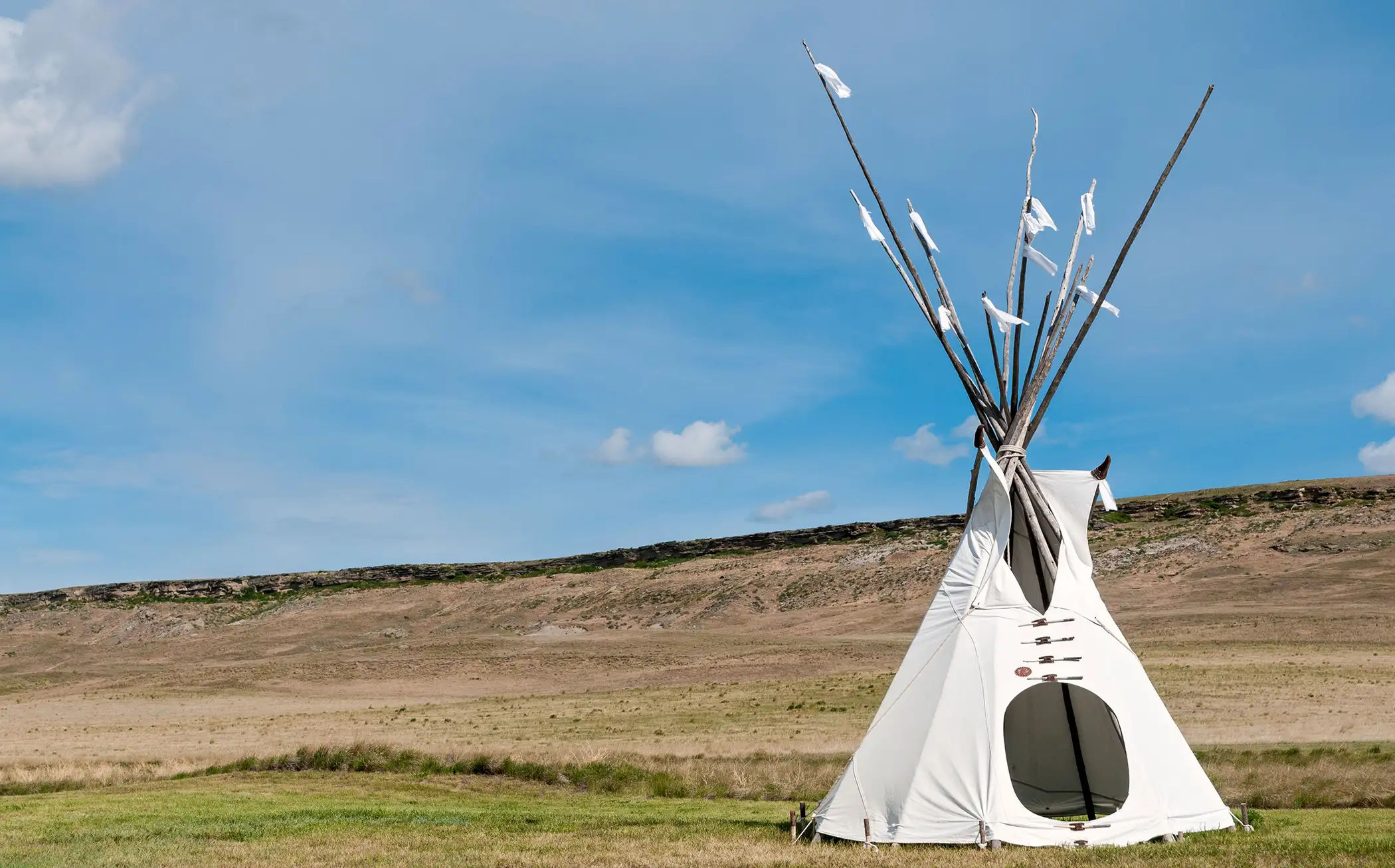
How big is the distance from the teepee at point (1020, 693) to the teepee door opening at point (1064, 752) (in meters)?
0.02

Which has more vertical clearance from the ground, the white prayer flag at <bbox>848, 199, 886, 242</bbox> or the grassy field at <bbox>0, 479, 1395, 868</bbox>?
the white prayer flag at <bbox>848, 199, 886, 242</bbox>

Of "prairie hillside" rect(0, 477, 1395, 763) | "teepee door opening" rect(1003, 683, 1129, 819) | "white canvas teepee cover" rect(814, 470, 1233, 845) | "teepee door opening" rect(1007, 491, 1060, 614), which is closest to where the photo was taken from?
"white canvas teepee cover" rect(814, 470, 1233, 845)

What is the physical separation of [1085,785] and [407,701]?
41580mm

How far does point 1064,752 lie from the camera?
1609 centimetres

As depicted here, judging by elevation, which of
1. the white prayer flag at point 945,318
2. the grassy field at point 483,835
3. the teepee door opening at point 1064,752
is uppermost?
the white prayer flag at point 945,318

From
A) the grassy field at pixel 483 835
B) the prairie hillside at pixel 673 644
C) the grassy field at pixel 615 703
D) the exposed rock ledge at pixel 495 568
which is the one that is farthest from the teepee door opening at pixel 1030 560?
the exposed rock ledge at pixel 495 568

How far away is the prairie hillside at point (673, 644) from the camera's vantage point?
3391 cm

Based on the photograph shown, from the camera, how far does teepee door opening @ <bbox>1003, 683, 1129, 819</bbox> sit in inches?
593

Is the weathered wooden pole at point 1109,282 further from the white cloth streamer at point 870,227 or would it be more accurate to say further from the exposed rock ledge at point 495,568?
the exposed rock ledge at point 495,568

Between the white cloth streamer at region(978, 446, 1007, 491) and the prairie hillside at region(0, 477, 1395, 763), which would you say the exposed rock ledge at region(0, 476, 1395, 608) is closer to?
the prairie hillside at region(0, 477, 1395, 763)

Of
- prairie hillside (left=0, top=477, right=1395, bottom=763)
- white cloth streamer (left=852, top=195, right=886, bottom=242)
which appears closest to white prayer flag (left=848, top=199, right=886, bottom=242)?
white cloth streamer (left=852, top=195, right=886, bottom=242)

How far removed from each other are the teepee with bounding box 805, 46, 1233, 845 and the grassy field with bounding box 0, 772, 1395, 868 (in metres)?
0.51

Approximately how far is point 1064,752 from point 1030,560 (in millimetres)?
2768

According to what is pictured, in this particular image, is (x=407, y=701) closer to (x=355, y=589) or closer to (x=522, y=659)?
(x=522, y=659)
